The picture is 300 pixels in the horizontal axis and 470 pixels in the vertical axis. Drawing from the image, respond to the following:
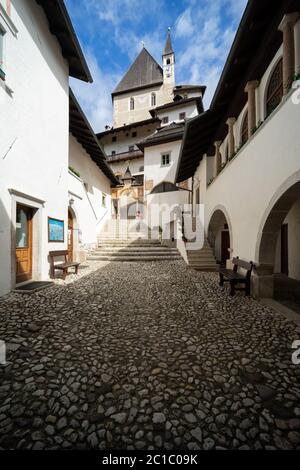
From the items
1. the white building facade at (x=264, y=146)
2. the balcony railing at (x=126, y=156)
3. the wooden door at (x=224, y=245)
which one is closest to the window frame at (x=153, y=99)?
the balcony railing at (x=126, y=156)

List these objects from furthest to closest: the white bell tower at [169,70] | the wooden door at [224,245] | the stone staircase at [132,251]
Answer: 1. the white bell tower at [169,70]
2. the wooden door at [224,245]
3. the stone staircase at [132,251]

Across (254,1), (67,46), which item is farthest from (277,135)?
(67,46)

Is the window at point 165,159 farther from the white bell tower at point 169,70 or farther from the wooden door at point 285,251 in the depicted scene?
the white bell tower at point 169,70

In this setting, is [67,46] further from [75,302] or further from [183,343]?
[183,343]

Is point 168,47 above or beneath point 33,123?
above

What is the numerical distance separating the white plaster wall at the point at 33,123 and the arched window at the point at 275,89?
19.8 feet

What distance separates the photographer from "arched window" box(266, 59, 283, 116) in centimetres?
462

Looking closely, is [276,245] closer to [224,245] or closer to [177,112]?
[224,245]

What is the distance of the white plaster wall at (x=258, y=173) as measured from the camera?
146 inches

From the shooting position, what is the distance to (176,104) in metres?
22.4

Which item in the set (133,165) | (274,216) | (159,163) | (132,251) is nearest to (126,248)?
(132,251)

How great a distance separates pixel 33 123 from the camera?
5.87m

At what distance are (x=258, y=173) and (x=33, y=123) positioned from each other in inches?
244

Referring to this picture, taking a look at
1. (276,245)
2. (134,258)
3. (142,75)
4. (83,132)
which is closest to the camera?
(276,245)
